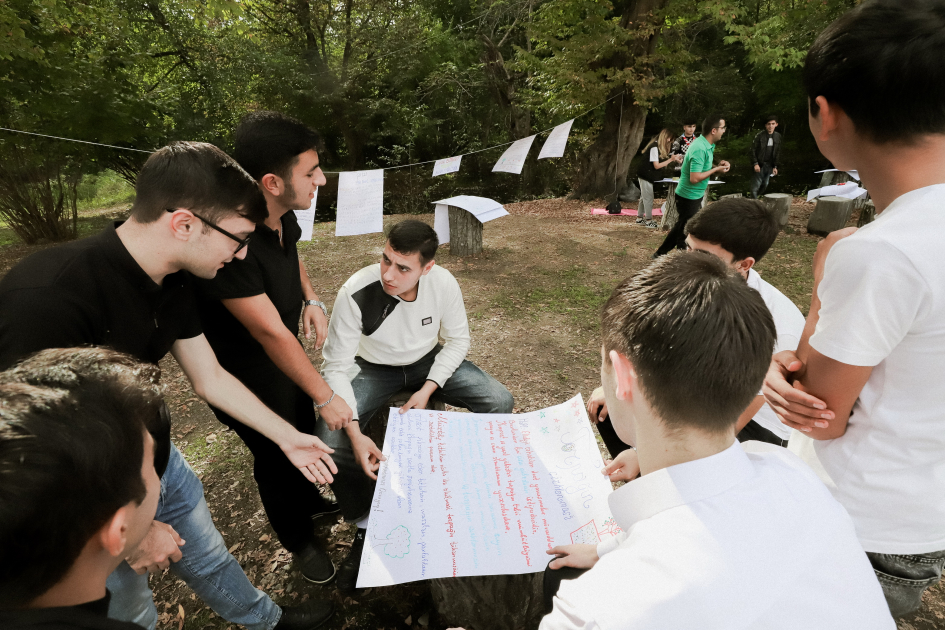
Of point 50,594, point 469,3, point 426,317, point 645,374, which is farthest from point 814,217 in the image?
point 469,3

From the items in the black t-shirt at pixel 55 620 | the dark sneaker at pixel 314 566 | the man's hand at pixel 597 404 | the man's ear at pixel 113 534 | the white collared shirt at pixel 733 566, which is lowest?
the dark sneaker at pixel 314 566

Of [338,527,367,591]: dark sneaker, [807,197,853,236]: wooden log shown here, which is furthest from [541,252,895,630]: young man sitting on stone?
[807,197,853,236]: wooden log

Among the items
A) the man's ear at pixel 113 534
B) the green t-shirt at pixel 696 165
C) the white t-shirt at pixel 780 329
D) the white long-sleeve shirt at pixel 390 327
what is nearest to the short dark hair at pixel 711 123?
the green t-shirt at pixel 696 165

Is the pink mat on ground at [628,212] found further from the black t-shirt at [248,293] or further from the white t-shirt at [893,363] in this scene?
the white t-shirt at [893,363]

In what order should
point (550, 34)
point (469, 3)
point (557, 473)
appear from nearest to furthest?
point (557, 473)
point (550, 34)
point (469, 3)

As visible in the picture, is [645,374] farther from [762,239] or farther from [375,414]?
[762,239]

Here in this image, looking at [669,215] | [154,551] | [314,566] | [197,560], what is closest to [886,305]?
[154,551]

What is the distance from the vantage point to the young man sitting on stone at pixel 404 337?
236 cm

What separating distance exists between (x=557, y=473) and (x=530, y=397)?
2054 mm

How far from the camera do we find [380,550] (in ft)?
4.30

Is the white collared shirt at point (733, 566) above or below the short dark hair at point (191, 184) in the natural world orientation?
below

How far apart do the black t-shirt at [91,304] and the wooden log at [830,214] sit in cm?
888

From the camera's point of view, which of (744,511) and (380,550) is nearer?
(744,511)

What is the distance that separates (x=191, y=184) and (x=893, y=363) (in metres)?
1.95
